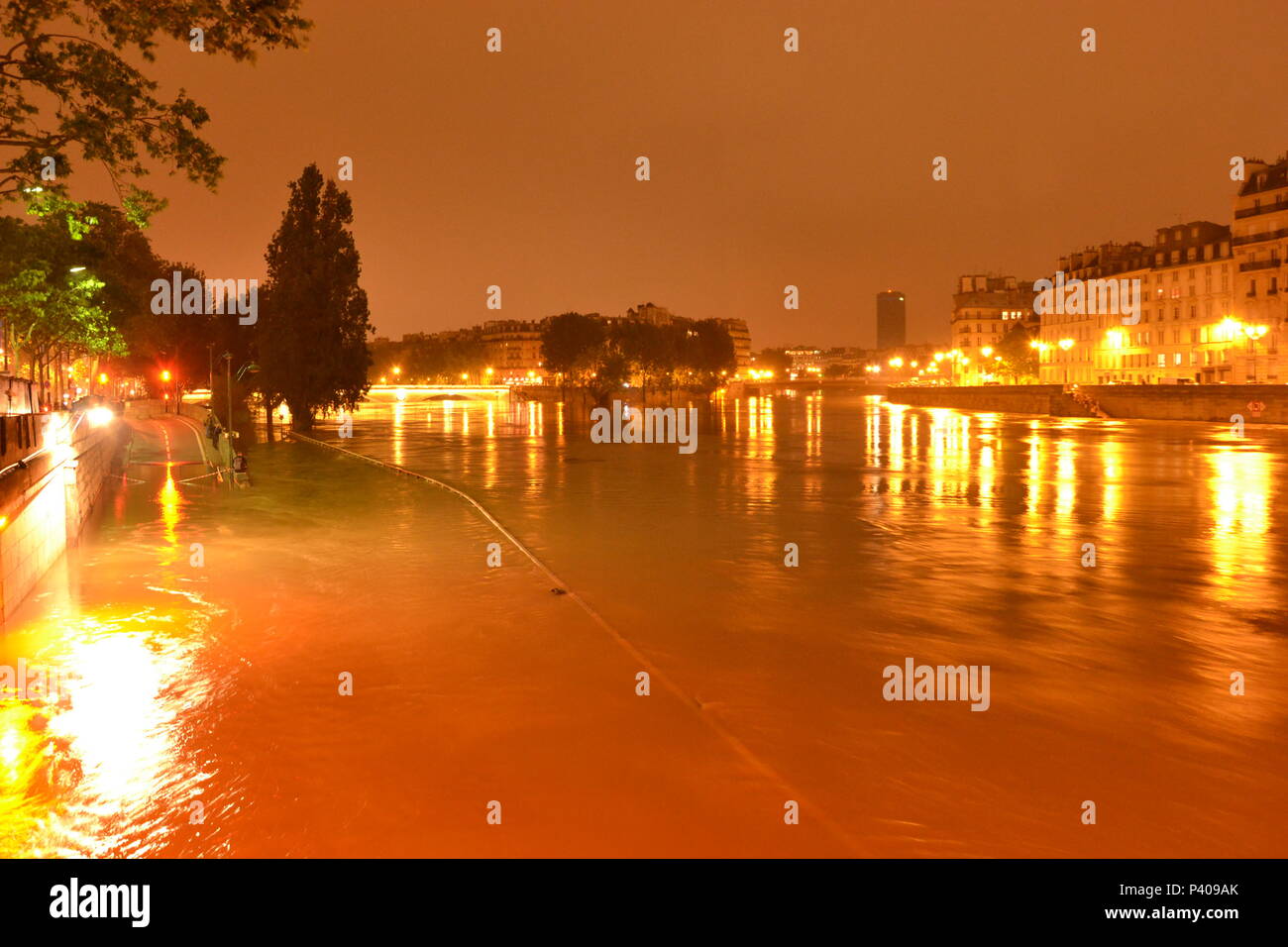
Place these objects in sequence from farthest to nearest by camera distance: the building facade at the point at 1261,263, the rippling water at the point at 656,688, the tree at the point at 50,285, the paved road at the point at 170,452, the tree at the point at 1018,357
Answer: the tree at the point at 1018,357 → the building facade at the point at 1261,263 → the paved road at the point at 170,452 → the tree at the point at 50,285 → the rippling water at the point at 656,688

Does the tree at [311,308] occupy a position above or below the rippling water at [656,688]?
above

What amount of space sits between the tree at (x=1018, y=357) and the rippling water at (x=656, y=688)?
10796 cm

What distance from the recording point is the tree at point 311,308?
51781mm

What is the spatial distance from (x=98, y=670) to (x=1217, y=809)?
317 inches

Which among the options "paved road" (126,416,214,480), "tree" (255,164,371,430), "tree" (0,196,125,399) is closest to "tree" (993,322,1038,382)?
"tree" (255,164,371,430)

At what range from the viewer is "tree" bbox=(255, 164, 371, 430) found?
51781 mm

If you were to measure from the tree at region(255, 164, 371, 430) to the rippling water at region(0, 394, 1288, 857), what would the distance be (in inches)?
1387

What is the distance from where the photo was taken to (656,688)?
7.73m

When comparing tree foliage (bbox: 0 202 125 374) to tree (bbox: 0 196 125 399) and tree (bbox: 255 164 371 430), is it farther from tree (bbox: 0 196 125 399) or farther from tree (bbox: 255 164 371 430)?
tree (bbox: 255 164 371 430)

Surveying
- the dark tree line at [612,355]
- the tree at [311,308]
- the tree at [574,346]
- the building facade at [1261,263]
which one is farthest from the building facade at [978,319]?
the tree at [311,308]

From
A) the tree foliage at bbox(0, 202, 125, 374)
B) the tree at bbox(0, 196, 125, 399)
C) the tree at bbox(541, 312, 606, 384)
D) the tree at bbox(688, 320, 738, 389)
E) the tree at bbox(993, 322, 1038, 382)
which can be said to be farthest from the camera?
the tree at bbox(688, 320, 738, 389)

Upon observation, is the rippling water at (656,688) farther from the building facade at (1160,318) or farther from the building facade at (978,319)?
the building facade at (978,319)

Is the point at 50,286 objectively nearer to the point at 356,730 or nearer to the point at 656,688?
the point at 356,730

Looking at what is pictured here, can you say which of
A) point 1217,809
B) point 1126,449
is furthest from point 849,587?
point 1126,449
